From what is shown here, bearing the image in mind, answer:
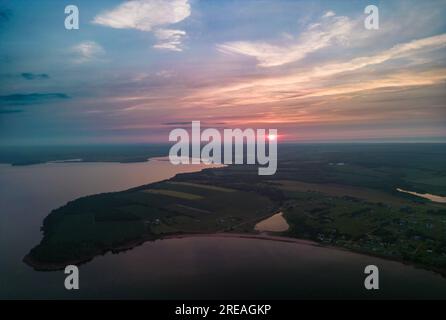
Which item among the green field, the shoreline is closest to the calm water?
the shoreline

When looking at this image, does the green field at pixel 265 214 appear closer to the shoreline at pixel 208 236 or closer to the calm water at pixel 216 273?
the shoreline at pixel 208 236

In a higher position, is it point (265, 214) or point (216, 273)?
point (265, 214)

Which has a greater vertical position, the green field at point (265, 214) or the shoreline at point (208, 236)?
the green field at point (265, 214)

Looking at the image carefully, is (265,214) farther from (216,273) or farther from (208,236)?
(216,273)

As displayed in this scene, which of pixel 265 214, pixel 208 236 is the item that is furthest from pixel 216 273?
pixel 265 214

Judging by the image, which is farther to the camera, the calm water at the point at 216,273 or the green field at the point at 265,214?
the green field at the point at 265,214

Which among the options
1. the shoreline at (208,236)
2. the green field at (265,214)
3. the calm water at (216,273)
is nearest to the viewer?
the calm water at (216,273)

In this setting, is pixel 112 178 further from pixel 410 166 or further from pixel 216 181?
pixel 410 166

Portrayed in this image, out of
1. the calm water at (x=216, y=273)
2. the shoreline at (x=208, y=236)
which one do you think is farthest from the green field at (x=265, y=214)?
the calm water at (x=216, y=273)

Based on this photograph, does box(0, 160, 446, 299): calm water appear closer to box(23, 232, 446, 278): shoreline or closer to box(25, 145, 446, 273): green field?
box(23, 232, 446, 278): shoreline

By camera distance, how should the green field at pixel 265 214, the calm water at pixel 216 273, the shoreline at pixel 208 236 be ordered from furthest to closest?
the green field at pixel 265 214, the shoreline at pixel 208 236, the calm water at pixel 216 273
